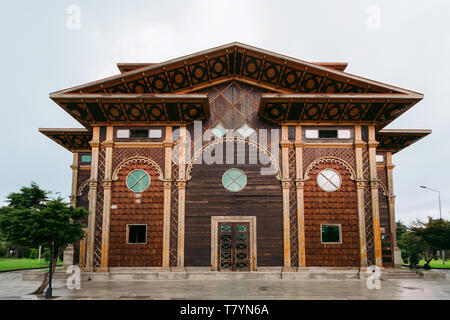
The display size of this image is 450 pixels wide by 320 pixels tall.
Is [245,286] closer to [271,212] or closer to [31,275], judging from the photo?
[271,212]

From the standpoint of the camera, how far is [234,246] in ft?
61.5

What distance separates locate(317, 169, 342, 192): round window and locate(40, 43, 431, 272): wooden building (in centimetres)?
6

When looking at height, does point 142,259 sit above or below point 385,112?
below

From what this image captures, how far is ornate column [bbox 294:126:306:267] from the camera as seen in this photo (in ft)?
60.6

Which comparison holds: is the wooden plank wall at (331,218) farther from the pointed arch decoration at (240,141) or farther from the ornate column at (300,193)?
the pointed arch decoration at (240,141)

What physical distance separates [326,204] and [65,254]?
61.1 feet

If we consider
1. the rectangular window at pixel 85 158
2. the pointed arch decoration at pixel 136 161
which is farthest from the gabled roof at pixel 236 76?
the rectangular window at pixel 85 158

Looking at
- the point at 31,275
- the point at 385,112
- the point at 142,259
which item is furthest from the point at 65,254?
the point at 385,112

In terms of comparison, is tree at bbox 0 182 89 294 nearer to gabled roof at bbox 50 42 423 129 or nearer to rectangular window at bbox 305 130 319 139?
gabled roof at bbox 50 42 423 129

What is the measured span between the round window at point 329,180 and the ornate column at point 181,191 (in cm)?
755

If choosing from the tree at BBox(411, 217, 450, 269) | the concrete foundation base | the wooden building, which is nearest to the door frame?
the wooden building

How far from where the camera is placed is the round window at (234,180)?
19375mm

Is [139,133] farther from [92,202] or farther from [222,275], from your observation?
[222,275]

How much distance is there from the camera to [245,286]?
15711 millimetres
